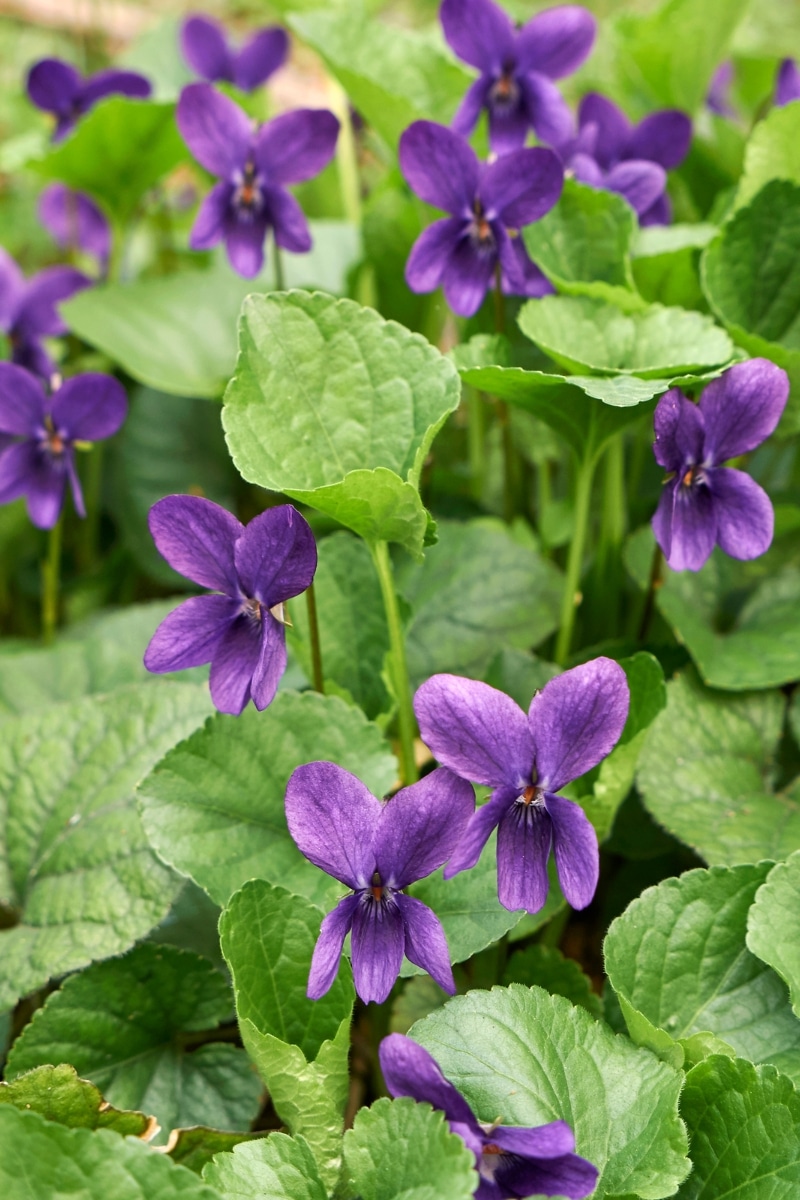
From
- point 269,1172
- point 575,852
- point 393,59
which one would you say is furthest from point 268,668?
point 393,59

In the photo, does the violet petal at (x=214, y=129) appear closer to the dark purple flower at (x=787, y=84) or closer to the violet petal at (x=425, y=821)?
the dark purple flower at (x=787, y=84)

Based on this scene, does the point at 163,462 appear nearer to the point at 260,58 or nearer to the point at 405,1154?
the point at 260,58

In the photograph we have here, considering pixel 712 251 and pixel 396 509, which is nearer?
pixel 396 509

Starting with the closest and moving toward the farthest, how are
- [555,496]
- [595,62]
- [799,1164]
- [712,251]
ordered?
[799,1164] < [712,251] < [555,496] < [595,62]

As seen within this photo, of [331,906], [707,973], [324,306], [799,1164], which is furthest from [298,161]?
[799,1164]

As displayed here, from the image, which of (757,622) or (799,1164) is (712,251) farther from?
(799,1164)

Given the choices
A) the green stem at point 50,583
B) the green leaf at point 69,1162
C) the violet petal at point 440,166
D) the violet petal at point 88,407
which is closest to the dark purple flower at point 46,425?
the violet petal at point 88,407
